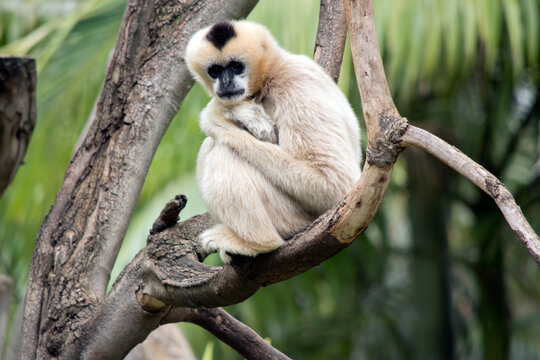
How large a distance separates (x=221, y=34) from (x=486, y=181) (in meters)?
2.02

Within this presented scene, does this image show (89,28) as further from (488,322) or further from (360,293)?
(488,322)

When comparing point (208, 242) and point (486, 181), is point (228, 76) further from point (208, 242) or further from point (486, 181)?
point (486, 181)

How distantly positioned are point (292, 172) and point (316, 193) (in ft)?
0.49

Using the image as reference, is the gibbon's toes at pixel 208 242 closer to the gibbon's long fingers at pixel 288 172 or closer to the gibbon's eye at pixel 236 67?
the gibbon's long fingers at pixel 288 172

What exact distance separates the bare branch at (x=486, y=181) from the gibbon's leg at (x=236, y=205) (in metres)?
0.82

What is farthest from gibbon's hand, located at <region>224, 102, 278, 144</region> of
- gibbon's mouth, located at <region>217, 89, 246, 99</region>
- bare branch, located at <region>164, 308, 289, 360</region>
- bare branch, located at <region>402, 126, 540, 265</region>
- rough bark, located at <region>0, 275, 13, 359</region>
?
rough bark, located at <region>0, 275, 13, 359</region>

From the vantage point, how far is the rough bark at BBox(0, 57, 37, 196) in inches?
152

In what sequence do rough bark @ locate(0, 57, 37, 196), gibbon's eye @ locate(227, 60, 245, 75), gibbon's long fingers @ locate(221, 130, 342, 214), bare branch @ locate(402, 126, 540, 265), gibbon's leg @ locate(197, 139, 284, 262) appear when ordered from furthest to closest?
1. rough bark @ locate(0, 57, 37, 196)
2. gibbon's eye @ locate(227, 60, 245, 75)
3. gibbon's long fingers @ locate(221, 130, 342, 214)
4. gibbon's leg @ locate(197, 139, 284, 262)
5. bare branch @ locate(402, 126, 540, 265)

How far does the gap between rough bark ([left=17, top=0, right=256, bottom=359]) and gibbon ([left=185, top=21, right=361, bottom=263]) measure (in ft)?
1.60

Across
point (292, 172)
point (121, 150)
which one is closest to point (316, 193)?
point (292, 172)

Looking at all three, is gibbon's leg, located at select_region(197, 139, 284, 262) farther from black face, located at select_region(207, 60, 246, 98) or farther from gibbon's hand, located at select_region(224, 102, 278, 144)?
black face, located at select_region(207, 60, 246, 98)

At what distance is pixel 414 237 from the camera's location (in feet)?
34.1

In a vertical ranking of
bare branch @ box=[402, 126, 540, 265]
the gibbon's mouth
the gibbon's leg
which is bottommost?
the gibbon's leg

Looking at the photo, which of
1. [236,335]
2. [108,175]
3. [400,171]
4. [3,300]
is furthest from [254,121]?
[400,171]
